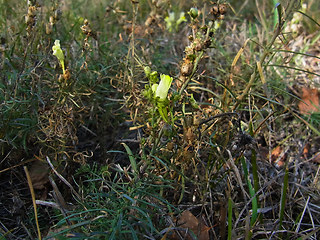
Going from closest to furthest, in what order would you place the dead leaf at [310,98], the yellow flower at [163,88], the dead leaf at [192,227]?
the yellow flower at [163,88]
the dead leaf at [192,227]
the dead leaf at [310,98]

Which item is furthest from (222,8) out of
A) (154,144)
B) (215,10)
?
(154,144)

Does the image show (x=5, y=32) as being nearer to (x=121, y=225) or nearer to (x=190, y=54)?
(x=190, y=54)

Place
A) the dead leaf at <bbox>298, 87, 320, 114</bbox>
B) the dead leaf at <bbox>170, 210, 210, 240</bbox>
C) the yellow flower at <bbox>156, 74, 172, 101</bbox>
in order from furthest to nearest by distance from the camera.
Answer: the dead leaf at <bbox>298, 87, 320, 114</bbox>
the dead leaf at <bbox>170, 210, 210, 240</bbox>
the yellow flower at <bbox>156, 74, 172, 101</bbox>

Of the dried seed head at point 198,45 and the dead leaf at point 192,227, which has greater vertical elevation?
the dried seed head at point 198,45

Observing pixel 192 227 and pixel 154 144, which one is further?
pixel 192 227

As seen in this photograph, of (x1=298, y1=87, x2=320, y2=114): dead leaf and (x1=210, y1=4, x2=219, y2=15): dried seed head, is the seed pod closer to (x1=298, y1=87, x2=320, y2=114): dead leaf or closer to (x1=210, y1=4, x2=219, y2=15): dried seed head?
(x1=210, y1=4, x2=219, y2=15): dried seed head

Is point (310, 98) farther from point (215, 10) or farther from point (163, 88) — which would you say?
point (163, 88)

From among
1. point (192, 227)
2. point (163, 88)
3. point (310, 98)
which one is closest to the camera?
point (163, 88)

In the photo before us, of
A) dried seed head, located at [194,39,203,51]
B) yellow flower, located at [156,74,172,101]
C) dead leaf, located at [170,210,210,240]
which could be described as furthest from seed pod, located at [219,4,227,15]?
dead leaf, located at [170,210,210,240]

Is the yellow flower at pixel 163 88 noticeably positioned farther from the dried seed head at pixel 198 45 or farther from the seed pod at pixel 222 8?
the seed pod at pixel 222 8

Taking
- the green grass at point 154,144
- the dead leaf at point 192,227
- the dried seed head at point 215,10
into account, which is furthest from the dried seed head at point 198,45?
the dead leaf at point 192,227

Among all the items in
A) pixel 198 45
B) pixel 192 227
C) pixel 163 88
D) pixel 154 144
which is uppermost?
pixel 198 45
